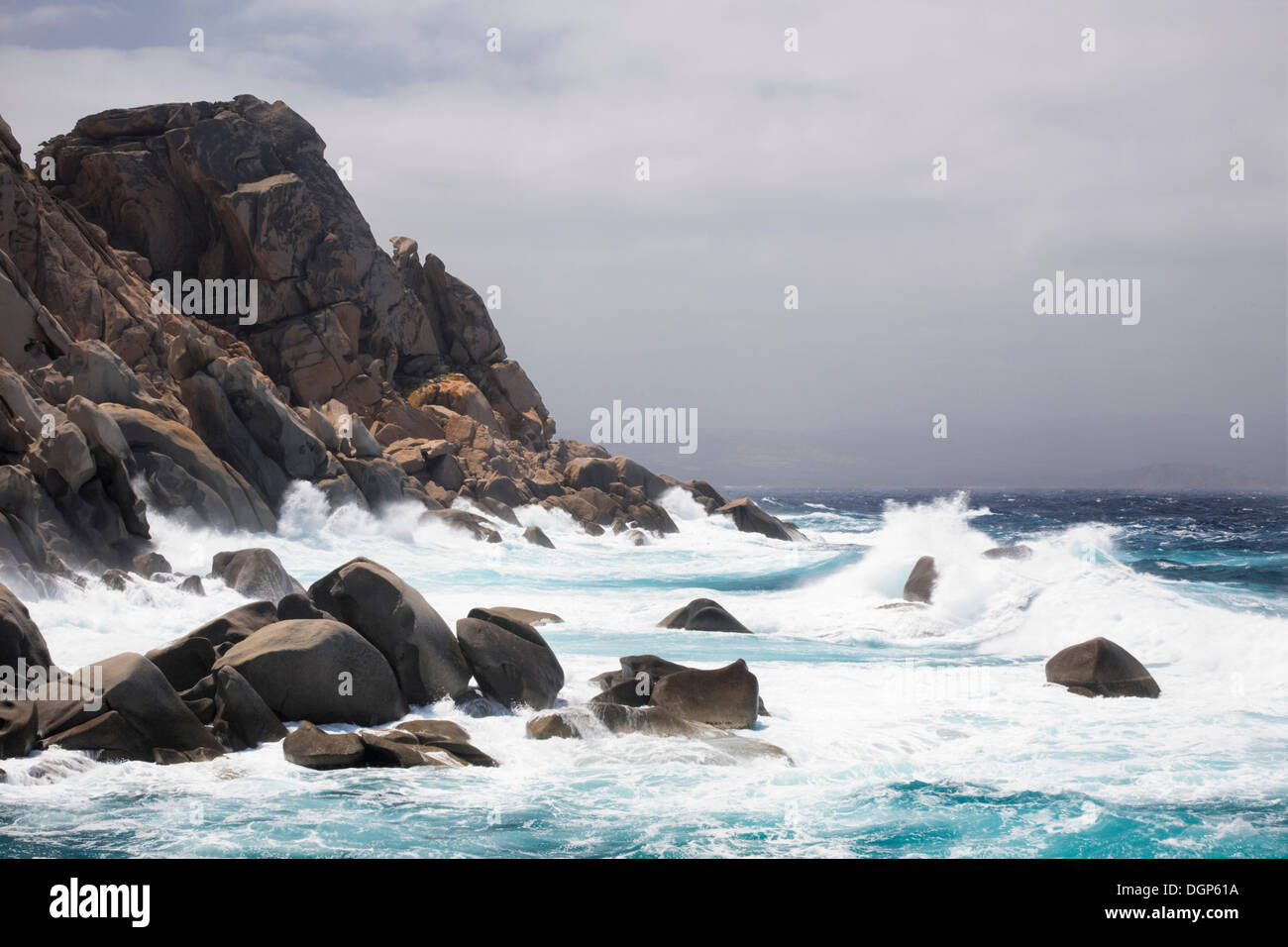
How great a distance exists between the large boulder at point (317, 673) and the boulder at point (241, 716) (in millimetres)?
370

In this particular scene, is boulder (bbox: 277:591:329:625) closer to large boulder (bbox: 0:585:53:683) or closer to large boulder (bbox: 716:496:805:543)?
large boulder (bbox: 0:585:53:683)

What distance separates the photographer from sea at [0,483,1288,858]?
28.6 ft

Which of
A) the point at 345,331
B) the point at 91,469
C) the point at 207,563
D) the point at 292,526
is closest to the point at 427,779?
the point at 91,469

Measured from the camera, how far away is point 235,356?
149 ft

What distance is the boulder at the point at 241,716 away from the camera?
35.5 feet

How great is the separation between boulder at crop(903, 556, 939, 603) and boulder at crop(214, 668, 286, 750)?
15.6m

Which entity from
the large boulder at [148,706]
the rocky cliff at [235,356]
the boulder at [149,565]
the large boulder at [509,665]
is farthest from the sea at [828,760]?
the rocky cliff at [235,356]

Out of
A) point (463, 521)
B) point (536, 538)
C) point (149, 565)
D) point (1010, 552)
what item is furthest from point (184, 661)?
point (536, 538)

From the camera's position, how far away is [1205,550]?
43.4 meters

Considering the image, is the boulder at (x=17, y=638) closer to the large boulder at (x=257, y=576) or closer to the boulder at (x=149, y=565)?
the large boulder at (x=257, y=576)

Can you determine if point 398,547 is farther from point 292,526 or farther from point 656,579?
point 656,579

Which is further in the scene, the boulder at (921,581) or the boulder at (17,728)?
the boulder at (921,581)

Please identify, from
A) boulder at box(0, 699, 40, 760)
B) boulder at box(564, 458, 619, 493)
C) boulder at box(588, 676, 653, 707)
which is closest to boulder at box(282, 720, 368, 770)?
boulder at box(0, 699, 40, 760)
